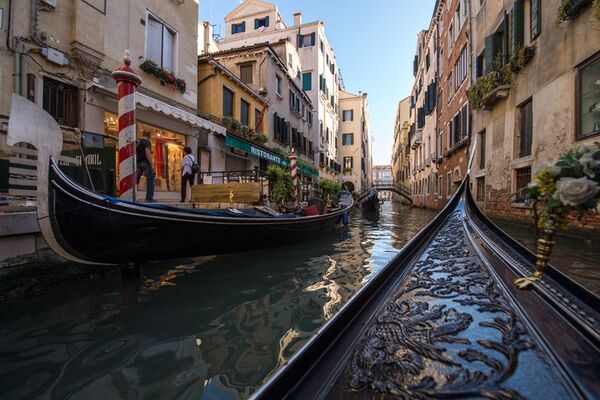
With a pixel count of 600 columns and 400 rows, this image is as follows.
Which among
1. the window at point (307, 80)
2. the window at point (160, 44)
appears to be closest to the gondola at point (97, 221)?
the window at point (160, 44)

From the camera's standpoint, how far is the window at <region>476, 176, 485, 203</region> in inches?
358

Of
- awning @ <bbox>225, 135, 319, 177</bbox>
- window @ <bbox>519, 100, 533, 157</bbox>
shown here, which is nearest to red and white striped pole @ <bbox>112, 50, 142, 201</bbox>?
awning @ <bbox>225, 135, 319, 177</bbox>

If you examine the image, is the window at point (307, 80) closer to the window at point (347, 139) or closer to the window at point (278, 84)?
the window at point (278, 84)

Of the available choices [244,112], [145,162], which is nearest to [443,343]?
[145,162]

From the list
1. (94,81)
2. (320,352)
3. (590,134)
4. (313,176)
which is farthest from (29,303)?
(313,176)

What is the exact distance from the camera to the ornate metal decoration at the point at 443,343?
29.5 inches

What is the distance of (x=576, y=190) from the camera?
0.80 m

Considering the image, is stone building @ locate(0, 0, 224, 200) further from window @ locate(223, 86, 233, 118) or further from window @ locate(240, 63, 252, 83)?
window @ locate(240, 63, 252, 83)

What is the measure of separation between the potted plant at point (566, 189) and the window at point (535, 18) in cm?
→ 666

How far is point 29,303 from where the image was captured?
257 centimetres

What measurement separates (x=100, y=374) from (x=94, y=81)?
5369 millimetres

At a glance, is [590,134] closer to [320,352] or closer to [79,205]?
[320,352]

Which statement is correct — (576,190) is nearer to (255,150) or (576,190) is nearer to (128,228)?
(128,228)

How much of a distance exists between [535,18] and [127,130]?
23.0 feet
